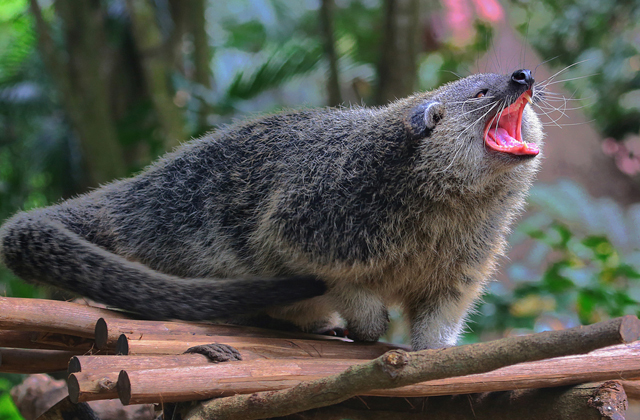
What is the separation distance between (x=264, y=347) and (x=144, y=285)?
49 cm

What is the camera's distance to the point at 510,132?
6.82 ft

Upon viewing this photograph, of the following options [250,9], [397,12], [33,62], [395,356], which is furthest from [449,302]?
[250,9]

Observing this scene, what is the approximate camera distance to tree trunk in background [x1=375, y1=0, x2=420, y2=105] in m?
4.09

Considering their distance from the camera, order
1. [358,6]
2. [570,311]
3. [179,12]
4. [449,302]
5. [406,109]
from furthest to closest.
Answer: [358,6]
[179,12]
[570,311]
[449,302]
[406,109]

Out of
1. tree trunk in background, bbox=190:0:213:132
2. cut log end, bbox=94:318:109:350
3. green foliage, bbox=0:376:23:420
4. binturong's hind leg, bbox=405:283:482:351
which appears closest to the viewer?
cut log end, bbox=94:318:109:350

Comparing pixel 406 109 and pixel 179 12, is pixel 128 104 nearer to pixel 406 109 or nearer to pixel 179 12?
pixel 179 12

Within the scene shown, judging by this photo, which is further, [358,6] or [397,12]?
[358,6]

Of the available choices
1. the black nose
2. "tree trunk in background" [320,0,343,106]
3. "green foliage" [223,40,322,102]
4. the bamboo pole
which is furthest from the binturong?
"green foliage" [223,40,322,102]

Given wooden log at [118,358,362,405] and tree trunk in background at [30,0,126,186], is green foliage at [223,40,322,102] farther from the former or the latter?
wooden log at [118,358,362,405]

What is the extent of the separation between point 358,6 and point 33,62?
3.90 metres

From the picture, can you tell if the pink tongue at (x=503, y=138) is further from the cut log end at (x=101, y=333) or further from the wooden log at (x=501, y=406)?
the cut log end at (x=101, y=333)

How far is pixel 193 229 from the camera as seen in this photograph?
7.86 ft

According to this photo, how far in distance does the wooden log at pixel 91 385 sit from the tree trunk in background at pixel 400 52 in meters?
3.05

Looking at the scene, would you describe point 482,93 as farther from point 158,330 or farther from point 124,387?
point 124,387
